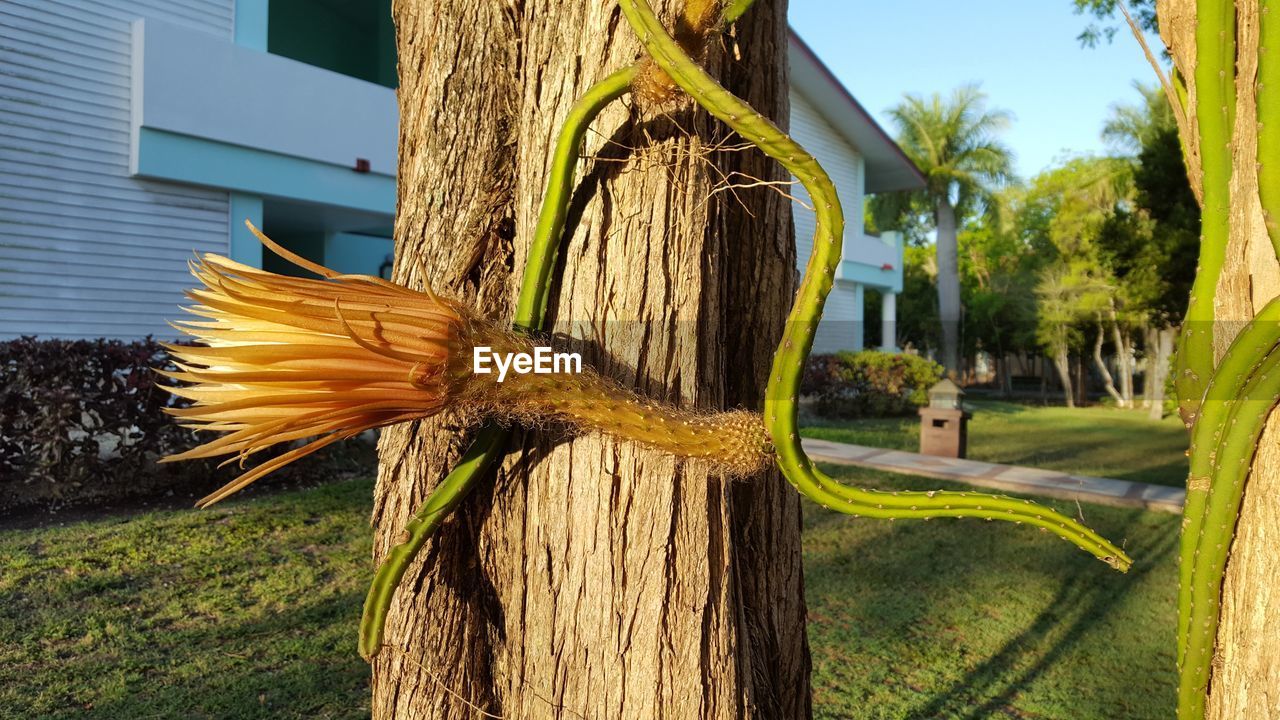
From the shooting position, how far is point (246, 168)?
949 cm

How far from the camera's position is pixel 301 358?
911 millimetres

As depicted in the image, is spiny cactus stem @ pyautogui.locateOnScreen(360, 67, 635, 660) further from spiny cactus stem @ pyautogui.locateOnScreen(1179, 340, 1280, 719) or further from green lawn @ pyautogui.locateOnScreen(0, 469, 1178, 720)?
green lawn @ pyautogui.locateOnScreen(0, 469, 1178, 720)

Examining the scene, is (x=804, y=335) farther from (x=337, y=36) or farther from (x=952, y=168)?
(x=952, y=168)

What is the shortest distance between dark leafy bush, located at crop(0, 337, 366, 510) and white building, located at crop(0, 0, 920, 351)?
92.6 inches

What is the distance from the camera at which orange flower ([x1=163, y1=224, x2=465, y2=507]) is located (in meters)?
0.91

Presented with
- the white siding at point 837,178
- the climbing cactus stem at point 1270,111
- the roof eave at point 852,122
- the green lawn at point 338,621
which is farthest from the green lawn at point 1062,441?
the climbing cactus stem at point 1270,111

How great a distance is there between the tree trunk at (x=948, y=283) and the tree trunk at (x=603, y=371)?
27983 mm

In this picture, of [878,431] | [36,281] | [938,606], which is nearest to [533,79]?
[938,606]

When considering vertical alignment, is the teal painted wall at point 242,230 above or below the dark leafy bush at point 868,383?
above

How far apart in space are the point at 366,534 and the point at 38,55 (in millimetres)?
6352

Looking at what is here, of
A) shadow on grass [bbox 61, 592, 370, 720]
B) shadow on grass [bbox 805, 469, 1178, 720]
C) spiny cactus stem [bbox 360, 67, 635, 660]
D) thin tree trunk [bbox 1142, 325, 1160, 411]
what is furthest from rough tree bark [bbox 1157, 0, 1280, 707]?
thin tree trunk [bbox 1142, 325, 1160, 411]

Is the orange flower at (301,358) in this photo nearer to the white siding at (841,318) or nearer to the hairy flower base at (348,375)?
the hairy flower base at (348,375)

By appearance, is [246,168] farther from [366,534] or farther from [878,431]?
[878,431]

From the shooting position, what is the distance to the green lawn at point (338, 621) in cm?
343
